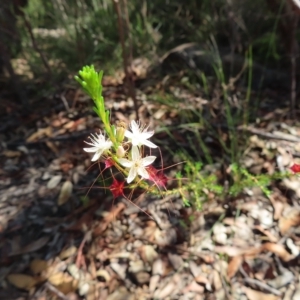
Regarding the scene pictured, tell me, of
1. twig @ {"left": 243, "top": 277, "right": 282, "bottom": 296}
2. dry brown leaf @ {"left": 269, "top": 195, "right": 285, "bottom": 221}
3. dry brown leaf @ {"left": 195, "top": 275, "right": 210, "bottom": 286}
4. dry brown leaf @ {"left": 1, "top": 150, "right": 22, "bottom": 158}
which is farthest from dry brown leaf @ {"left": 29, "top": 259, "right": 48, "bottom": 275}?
dry brown leaf @ {"left": 269, "top": 195, "right": 285, "bottom": 221}

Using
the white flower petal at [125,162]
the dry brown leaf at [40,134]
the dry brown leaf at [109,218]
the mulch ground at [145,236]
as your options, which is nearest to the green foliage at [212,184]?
the mulch ground at [145,236]

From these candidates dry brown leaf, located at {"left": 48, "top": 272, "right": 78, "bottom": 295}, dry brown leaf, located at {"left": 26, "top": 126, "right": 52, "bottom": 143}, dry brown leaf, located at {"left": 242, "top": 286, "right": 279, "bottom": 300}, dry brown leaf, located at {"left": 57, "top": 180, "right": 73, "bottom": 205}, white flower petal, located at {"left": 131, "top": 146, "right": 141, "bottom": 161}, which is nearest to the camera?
white flower petal, located at {"left": 131, "top": 146, "right": 141, "bottom": 161}

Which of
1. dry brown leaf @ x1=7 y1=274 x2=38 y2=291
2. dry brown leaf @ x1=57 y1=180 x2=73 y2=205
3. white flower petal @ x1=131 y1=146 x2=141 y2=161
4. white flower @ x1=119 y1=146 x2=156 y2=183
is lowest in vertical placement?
dry brown leaf @ x1=7 y1=274 x2=38 y2=291

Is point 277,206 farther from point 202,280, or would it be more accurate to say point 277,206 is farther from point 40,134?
point 40,134

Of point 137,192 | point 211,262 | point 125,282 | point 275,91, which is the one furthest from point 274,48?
point 125,282

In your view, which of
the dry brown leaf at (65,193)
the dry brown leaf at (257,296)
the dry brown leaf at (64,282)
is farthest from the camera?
the dry brown leaf at (65,193)

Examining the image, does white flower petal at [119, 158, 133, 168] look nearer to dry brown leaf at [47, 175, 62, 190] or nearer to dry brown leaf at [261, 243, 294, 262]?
dry brown leaf at [261, 243, 294, 262]

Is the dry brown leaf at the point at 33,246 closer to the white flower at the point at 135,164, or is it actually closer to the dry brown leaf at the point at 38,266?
the dry brown leaf at the point at 38,266

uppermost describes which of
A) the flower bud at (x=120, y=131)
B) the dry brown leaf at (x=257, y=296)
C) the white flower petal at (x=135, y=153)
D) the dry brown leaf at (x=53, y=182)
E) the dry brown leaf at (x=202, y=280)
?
the flower bud at (x=120, y=131)
